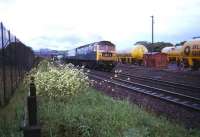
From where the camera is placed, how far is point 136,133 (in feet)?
27.5

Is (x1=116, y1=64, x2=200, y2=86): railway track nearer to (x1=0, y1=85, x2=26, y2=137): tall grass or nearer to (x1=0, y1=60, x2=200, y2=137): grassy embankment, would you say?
(x1=0, y1=60, x2=200, y2=137): grassy embankment

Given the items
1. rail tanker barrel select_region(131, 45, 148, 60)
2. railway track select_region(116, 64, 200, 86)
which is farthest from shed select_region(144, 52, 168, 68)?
railway track select_region(116, 64, 200, 86)

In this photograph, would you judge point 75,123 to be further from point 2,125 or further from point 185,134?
point 185,134

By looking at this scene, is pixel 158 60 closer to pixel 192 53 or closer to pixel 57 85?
pixel 192 53

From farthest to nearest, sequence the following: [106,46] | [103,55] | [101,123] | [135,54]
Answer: [135,54] < [106,46] < [103,55] < [101,123]

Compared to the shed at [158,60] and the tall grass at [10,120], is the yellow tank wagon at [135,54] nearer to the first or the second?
the shed at [158,60]

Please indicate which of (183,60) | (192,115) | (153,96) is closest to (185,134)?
(192,115)

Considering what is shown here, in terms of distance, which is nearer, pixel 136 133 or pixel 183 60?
pixel 136 133

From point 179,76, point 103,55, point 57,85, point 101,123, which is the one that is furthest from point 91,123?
point 103,55

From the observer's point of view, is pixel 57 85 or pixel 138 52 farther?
pixel 138 52

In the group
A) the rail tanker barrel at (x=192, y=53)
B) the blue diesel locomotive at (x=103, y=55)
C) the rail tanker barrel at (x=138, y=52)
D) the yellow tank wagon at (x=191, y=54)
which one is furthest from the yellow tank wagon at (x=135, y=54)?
the blue diesel locomotive at (x=103, y=55)

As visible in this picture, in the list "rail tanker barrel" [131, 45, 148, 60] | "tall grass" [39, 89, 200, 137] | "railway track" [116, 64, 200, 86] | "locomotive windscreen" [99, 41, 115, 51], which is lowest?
"railway track" [116, 64, 200, 86]

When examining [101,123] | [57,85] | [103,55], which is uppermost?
[103,55]

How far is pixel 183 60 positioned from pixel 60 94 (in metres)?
36.4
